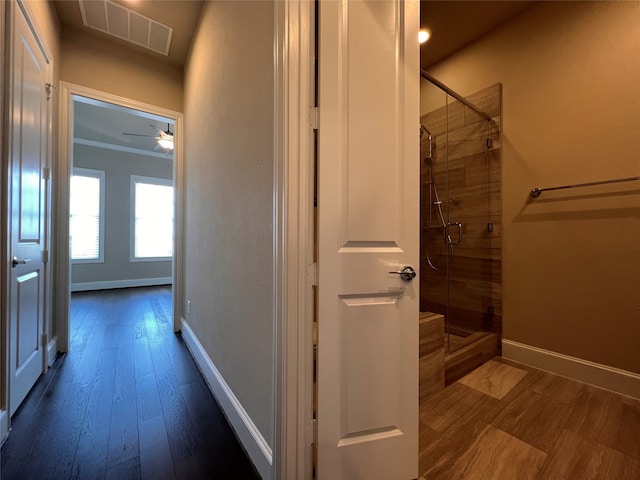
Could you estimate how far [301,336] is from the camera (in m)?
0.98

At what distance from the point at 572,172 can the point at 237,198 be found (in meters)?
2.42

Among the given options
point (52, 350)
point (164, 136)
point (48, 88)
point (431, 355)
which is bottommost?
point (52, 350)

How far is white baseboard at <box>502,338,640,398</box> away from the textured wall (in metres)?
6.47

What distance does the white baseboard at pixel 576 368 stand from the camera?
5.60ft

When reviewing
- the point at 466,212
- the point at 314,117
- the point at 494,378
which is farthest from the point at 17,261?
the point at 466,212

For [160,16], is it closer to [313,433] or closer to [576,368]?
[313,433]

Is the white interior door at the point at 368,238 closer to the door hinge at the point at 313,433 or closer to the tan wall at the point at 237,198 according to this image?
the door hinge at the point at 313,433

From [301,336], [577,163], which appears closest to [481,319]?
[577,163]

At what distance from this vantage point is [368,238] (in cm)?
108

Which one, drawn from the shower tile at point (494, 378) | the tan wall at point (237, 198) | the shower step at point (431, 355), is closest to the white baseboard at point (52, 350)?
the tan wall at point (237, 198)

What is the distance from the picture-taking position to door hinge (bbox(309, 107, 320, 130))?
1.01m

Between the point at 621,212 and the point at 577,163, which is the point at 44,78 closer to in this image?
the point at 577,163

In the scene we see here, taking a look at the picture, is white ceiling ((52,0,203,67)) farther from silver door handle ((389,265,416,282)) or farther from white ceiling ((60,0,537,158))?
silver door handle ((389,265,416,282))

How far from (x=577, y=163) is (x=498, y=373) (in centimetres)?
169
